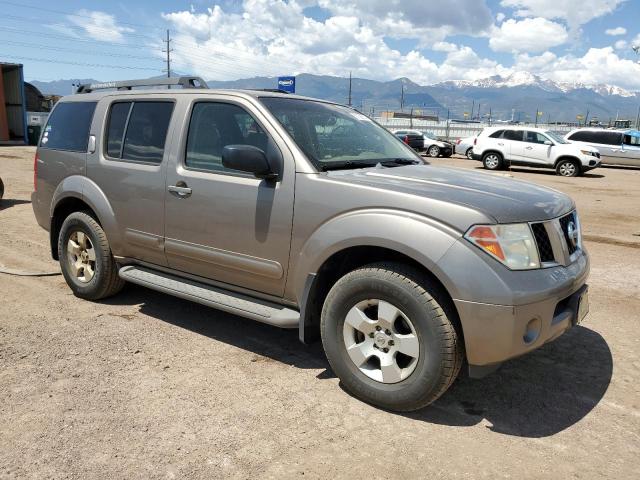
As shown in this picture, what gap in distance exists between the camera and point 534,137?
20875 millimetres

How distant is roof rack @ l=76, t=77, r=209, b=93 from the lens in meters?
4.50

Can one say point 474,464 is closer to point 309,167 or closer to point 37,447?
point 309,167

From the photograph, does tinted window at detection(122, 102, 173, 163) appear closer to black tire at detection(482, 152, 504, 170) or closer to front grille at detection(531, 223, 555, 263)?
front grille at detection(531, 223, 555, 263)

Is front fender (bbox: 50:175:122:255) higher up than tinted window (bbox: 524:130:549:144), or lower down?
lower down

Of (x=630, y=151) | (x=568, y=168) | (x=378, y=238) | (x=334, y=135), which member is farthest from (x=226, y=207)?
(x=630, y=151)

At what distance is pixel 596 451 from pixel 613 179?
19.0 meters

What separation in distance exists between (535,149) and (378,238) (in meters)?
19.5

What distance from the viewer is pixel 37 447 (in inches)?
108

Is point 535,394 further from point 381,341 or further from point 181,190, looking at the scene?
point 181,190

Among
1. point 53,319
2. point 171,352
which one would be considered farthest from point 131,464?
point 53,319

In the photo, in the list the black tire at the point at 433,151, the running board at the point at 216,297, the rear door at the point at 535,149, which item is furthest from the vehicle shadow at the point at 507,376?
the black tire at the point at 433,151

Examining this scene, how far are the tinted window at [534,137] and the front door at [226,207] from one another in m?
19.2

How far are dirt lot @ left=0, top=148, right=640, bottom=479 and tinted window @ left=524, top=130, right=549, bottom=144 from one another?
17347mm

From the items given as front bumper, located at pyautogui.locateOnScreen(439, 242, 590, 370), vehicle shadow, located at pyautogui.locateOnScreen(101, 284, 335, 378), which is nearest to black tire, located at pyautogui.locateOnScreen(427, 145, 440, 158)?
vehicle shadow, located at pyautogui.locateOnScreen(101, 284, 335, 378)
